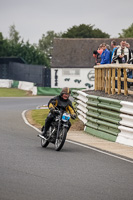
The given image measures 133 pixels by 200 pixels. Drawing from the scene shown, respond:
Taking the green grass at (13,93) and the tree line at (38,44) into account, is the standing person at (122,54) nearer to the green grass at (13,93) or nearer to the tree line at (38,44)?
the green grass at (13,93)

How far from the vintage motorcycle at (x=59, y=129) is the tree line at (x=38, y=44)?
251 feet

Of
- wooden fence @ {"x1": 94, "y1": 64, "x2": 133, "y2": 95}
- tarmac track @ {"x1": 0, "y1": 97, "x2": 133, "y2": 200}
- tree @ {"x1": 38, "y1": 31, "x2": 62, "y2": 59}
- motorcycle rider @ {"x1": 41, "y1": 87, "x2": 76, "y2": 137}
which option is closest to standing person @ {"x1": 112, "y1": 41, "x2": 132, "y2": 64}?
wooden fence @ {"x1": 94, "y1": 64, "x2": 133, "y2": 95}

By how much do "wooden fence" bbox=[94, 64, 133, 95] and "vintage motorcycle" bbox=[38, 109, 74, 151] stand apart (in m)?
4.31

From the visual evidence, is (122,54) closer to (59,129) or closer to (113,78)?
(113,78)

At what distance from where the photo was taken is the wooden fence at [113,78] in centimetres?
1882

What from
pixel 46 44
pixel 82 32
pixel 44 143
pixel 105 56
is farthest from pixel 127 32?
pixel 44 143

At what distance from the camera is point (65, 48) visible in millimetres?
86312

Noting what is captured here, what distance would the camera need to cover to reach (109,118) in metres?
18.2

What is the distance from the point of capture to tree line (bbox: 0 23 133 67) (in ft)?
324

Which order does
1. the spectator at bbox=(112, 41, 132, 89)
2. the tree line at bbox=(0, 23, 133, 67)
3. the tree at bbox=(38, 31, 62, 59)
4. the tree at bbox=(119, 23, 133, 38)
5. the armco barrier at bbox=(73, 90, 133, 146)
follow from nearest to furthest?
1. the armco barrier at bbox=(73, 90, 133, 146)
2. the spectator at bbox=(112, 41, 132, 89)
3. the tree line at bbox=(0, 23, 133, 67)
4. the tree at bbox=(119, 23, 133, 38)
5. the tree at bbox=(38, 31, 62, 59)

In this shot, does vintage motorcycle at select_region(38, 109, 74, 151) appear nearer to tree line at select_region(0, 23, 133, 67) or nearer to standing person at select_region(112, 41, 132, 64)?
standing person at select_region(112, 41, 132, 64)

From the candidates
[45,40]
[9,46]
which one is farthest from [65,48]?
[45,40]

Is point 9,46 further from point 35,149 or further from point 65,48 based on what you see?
point 35,149

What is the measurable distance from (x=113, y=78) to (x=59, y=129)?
560cm
